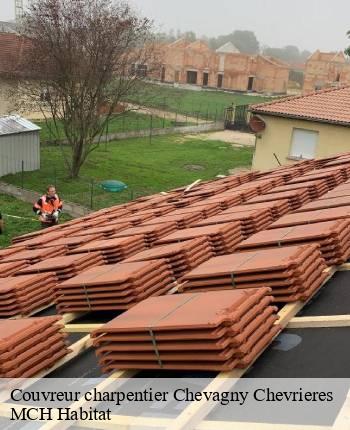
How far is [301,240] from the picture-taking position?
6.00 meters

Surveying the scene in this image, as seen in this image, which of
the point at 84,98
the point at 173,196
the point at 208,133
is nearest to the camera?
the point at 173,196

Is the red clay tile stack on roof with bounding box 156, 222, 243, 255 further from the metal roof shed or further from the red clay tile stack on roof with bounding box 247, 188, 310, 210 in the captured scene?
the metal roof shed

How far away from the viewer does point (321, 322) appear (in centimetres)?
465

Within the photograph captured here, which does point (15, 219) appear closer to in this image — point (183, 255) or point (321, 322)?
point (183, 255)

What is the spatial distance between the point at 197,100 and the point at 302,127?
53683 millimetres

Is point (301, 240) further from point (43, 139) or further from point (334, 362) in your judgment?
point (43, 139)

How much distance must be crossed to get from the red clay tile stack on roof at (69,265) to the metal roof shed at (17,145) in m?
18.5

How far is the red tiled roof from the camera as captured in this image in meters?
19.9

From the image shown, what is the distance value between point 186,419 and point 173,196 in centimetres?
1086

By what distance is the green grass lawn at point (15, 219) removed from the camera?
18.1 metres

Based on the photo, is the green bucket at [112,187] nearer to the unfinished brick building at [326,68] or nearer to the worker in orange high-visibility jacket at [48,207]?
the worker in orange high-visibility jacket at [48,207]

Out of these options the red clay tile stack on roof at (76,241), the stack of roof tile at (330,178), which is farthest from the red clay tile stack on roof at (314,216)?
the red clay tile stack on roof at (76,241)

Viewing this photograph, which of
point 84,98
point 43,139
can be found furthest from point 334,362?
point 43,139

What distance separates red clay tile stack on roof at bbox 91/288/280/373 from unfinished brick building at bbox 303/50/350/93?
9183 centimetres
